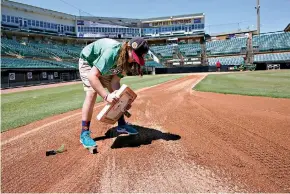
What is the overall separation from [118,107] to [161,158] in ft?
3.25

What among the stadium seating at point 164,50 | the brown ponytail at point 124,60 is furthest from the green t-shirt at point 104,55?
the stadium seating at point 164,50

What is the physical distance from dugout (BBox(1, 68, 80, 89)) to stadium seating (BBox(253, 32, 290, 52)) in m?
37.1

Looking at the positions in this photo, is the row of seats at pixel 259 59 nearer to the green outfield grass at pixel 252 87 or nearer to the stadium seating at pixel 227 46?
the stadium seating at pixel 227 46

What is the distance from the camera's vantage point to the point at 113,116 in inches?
132

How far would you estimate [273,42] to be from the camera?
48031mm

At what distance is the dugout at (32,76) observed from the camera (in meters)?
26.9

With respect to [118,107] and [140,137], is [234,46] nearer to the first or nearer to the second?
[140,137]

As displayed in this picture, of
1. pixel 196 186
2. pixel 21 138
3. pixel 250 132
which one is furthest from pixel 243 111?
pixel 21 138

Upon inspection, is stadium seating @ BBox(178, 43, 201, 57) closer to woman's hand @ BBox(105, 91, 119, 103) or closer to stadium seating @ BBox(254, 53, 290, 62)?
stadium seating @ BBox(254, 53, 290, 62)

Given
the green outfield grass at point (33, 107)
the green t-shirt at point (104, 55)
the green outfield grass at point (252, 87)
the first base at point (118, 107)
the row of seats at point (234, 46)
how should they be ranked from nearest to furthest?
the green t-shirt at point (104, 55) < the first base at point (118, 107) < the green outfield grass at point (33, 107) < the green outfield grass at point (252, 87) < the row of seats at point (234, 46)

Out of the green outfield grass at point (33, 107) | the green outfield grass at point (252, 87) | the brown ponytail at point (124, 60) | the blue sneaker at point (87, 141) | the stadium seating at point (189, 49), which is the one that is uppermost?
the stadium seating at point (189, 49)

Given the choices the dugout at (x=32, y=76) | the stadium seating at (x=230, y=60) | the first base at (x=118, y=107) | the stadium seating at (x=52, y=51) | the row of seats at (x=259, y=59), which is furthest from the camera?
the stadium seating at (x=230, y=60)

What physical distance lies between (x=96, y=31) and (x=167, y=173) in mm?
61991

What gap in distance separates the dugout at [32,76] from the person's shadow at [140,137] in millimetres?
26865
